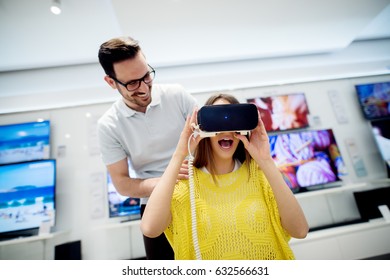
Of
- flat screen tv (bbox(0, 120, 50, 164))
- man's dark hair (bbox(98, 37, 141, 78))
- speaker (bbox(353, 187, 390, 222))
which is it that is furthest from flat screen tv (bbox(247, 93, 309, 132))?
flat screen tv (bbox(0, 120, 50, 164))

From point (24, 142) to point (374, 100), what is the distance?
4.29m

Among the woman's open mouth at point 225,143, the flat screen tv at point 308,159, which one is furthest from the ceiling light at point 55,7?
the flat screen tv at point 308,159

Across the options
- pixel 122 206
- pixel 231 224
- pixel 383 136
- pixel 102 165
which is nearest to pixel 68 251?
pixel 122 206

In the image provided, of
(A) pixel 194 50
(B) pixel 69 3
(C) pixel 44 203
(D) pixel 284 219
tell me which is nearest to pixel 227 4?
(A) pixel 194 50

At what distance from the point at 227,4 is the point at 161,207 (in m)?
1.91

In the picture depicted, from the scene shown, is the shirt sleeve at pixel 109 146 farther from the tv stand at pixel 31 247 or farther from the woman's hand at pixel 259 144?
the tv stand at pixel 31 247

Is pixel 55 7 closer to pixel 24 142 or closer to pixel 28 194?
pixel 24 142

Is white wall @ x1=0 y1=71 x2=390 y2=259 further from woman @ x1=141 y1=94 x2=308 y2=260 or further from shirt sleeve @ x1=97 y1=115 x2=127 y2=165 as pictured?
woman @ x1=141 y1=94 x2=308 y2=260

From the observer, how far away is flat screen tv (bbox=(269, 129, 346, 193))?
233cm

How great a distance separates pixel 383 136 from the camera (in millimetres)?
2439

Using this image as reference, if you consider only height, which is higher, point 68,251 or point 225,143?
point 225,143

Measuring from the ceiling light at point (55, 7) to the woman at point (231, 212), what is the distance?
1.68 meters

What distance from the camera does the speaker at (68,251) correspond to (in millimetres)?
1690

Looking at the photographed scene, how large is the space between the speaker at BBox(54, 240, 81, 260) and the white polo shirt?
1.21 m
